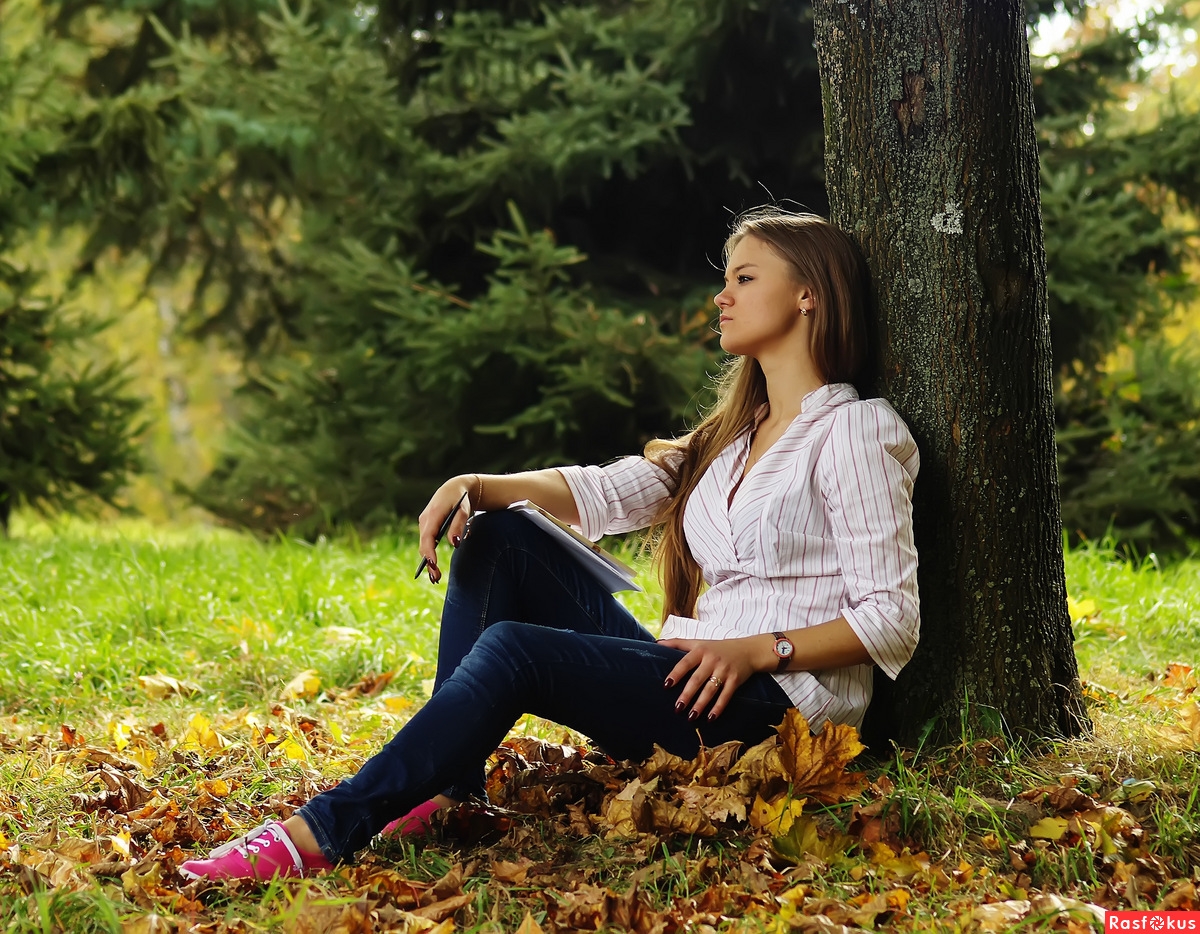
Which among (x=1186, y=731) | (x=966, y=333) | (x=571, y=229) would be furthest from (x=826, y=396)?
(x=571, y=229)

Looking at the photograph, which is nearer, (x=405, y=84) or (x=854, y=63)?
(x=854, y=63)

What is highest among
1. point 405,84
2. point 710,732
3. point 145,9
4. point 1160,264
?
point 145,9

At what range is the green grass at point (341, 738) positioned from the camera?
2.02 metres

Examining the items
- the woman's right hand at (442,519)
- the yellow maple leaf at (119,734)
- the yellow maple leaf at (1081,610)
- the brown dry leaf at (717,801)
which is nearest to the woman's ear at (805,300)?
the woman's right hand at (442,519)

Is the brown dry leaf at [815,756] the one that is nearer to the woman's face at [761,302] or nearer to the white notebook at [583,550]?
the white notebook at [583,550]

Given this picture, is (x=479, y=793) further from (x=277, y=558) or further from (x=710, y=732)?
(x=277, y=558)

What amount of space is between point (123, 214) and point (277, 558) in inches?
158

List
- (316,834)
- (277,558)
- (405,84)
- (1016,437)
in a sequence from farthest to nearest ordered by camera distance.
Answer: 1. (405,84)
2. (277,558)
3. (1016,437)
4. (316,834)

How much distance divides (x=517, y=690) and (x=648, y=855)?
0.42 metres

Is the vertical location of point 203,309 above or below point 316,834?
above

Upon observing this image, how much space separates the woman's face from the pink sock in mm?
1239

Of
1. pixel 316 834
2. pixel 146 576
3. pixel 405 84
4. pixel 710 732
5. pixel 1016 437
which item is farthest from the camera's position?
pixel 405 84

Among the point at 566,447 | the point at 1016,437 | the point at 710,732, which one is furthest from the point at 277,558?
the point at 1016,437

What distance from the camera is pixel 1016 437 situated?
2.55 m
